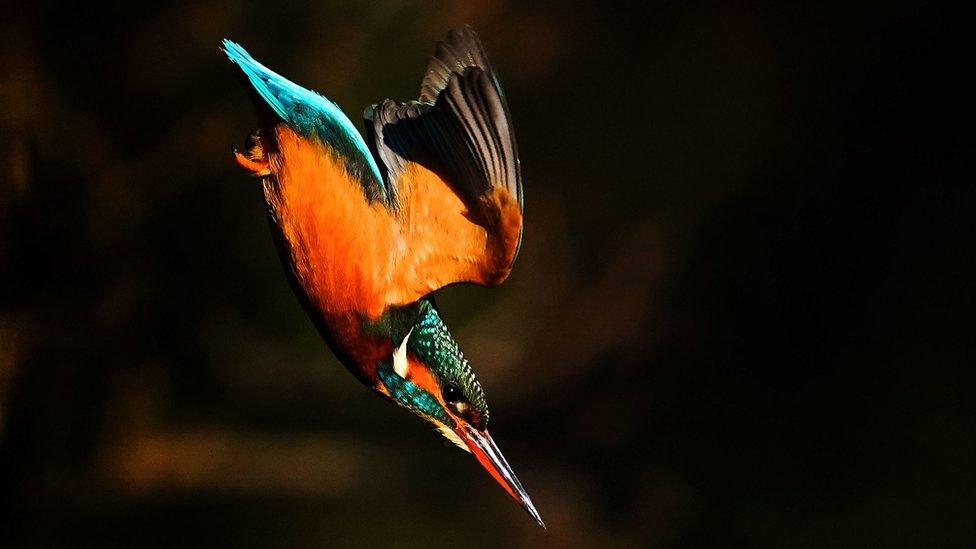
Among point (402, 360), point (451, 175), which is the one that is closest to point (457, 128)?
point (451, 175)

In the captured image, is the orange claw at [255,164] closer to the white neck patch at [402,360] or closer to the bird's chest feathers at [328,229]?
the bird's chest feathers at [328,229]

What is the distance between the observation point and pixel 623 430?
74 centimetres

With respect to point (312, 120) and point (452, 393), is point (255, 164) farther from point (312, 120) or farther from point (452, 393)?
point (452, 393)

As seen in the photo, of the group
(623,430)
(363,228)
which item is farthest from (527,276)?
(363,228)

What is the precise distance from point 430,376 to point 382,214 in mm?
94

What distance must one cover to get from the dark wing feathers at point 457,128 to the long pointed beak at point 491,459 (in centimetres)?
14

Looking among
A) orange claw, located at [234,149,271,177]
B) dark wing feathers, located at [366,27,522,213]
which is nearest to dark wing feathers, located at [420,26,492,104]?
dark wing feathers, located at [366,27,522,213]

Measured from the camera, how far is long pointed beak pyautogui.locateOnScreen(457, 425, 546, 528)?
511 mm

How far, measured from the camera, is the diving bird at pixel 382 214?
17.9 inches

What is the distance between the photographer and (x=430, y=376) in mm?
482

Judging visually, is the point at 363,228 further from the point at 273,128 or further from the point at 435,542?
the point at 435,542

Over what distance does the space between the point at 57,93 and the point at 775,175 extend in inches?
21.7

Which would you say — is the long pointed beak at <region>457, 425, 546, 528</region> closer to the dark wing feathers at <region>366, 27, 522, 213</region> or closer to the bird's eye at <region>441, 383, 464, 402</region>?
the bird's eye at <region>441, 383, 464, 402</region>

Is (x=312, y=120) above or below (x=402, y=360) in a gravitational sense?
above
